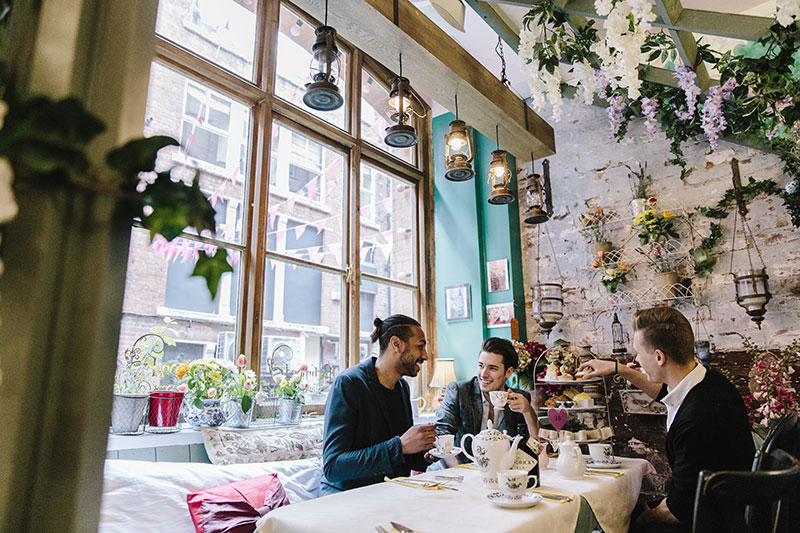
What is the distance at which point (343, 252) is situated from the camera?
186 inches

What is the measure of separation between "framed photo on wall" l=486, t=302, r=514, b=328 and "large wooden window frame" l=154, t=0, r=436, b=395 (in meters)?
0.62

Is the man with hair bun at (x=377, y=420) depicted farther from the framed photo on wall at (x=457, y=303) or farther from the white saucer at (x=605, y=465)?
the framed photo on wall at (x=457, y=303)

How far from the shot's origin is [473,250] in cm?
529

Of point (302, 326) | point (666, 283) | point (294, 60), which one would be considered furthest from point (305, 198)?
point (666, 283)

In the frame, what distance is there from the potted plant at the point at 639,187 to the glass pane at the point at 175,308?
330 centimetres

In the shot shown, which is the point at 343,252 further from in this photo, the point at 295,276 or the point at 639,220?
the point at 639,220

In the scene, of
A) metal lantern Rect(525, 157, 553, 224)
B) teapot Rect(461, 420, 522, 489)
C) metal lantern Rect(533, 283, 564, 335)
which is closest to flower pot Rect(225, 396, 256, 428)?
teapot Rect(461, 420, 522, 489)

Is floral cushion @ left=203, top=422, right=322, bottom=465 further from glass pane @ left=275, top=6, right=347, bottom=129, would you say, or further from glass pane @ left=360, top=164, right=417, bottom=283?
glass pane @ left=275, top=6, right=347, bottom=129

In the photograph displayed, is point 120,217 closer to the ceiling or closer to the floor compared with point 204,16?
closer to the floor

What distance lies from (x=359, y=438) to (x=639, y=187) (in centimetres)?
354

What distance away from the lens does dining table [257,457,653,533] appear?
138 centimetres

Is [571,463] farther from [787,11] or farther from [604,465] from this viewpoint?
[787,11]

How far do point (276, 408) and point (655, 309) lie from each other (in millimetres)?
2624

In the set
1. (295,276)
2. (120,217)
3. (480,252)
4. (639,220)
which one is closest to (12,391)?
(120,217)
